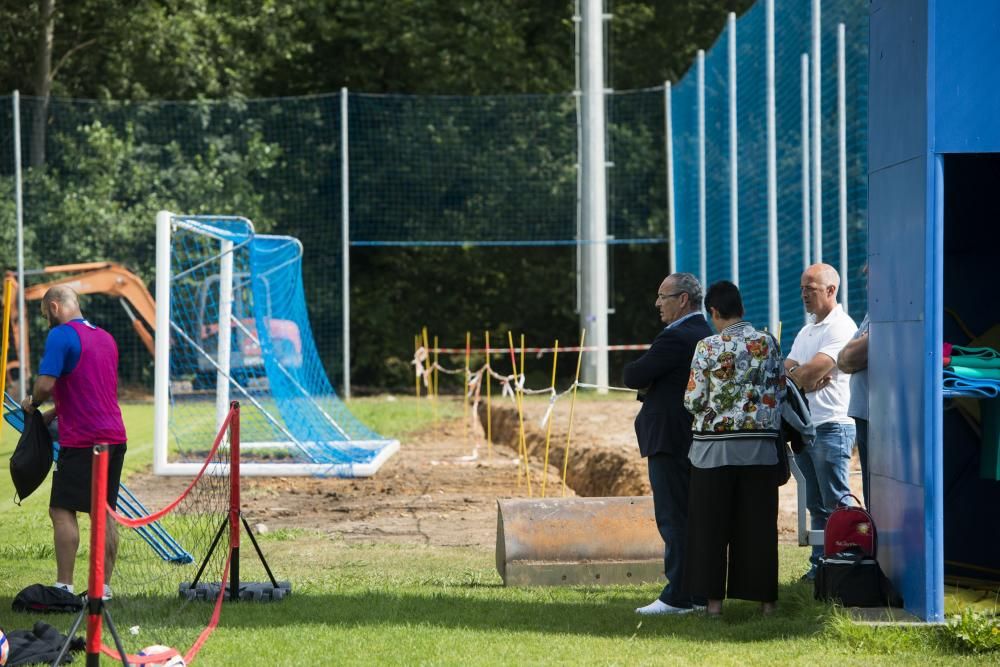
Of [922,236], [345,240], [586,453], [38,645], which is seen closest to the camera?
[38,645]

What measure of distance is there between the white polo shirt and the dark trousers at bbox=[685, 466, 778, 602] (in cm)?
111

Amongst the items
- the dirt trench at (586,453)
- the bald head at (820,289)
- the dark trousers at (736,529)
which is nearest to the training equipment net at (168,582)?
the dark trousers at (736,529)

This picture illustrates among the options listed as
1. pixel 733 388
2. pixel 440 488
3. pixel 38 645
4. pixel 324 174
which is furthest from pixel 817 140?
pixel 324 174

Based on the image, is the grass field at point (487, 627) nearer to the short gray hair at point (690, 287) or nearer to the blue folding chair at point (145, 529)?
the blue folding chair at point (145, 529)

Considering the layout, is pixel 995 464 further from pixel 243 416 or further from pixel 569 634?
pixel 243 416

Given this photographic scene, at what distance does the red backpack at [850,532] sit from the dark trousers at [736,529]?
31 cm

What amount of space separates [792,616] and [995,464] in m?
1.14

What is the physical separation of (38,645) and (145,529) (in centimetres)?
307

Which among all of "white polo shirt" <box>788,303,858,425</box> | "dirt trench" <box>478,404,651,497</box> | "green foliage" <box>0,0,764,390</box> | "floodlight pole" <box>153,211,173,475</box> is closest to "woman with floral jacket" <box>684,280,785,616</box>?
"white polo shirt" <box>788,303,858,425</box>

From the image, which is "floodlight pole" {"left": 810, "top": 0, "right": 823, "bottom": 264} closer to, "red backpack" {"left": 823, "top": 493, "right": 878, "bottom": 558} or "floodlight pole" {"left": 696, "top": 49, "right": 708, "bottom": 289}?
"floodlight pole" {"left": 696, "top": 49, "right": 708, "bottom": 289}

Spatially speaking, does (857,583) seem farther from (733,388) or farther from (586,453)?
(586,453)

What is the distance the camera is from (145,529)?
8.95m

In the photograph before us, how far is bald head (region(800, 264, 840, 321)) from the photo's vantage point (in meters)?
7.50

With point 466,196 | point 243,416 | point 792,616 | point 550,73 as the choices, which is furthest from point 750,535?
point 550,73
